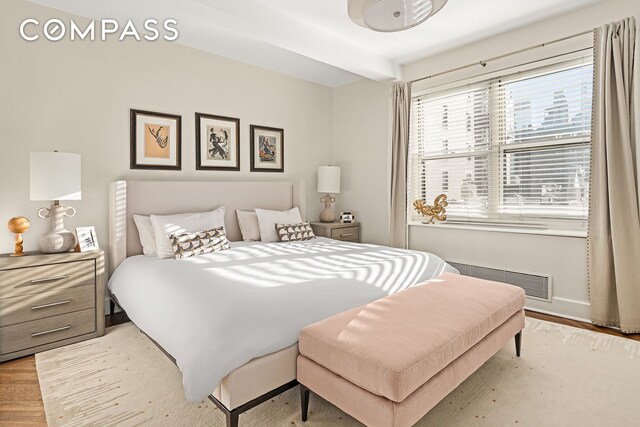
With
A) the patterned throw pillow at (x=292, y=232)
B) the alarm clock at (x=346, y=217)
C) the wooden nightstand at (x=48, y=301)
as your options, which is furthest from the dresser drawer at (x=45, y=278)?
the alarm clock at (x=346, y=217)

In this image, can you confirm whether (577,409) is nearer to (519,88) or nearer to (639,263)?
(639,263)

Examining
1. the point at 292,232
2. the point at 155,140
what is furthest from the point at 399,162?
the point at 155,140

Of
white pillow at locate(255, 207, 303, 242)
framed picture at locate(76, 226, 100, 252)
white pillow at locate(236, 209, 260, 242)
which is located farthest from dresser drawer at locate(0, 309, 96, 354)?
white pillow at locate(255, 207, 303, 242)

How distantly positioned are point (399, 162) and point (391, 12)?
7.38 ft

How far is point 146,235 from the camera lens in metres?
3.21

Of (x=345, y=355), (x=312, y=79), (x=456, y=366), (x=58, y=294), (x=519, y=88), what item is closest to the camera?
(x=345, y=355)

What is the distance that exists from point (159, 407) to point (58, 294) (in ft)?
4.48

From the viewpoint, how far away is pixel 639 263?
2.72 m

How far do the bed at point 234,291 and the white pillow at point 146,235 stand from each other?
0.28 ft

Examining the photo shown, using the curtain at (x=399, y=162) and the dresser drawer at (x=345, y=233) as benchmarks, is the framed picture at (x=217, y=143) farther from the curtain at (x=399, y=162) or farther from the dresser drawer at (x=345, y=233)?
the curtain at (x=399, y=162)

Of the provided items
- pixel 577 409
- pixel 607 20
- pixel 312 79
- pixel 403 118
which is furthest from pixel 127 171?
pixel 607 20

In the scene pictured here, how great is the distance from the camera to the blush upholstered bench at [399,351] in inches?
55.7

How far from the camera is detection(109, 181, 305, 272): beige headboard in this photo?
10.4ft

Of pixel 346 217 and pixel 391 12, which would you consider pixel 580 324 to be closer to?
pixel 346 217
